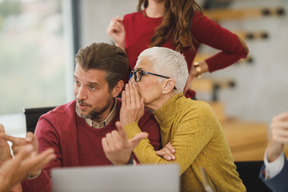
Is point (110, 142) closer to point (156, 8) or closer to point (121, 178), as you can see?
point (121, 178)

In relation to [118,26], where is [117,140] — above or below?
below

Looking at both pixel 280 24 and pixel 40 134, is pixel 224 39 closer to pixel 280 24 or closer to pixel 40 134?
pixel 40 134

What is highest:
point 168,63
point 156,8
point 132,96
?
point 156,8

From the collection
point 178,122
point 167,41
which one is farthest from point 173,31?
point 178,122

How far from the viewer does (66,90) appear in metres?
4.94

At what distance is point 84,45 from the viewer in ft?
15.2

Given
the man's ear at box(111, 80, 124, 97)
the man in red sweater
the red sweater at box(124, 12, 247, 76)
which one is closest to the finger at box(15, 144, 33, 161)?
the man in red sweater

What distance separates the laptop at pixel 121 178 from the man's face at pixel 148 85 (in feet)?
2.83

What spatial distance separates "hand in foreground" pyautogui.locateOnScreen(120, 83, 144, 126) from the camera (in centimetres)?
172

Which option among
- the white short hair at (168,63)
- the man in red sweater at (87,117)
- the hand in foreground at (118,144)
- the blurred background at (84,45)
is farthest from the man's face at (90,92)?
the blurred background at (84,45)

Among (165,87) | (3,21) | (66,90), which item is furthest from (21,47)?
(165,87)

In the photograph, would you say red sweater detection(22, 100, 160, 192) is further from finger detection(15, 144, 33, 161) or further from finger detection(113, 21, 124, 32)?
finger detection(113, 21, 124, 32)

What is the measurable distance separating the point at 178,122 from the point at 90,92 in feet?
1.34

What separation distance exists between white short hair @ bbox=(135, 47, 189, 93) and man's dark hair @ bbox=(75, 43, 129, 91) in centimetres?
13
